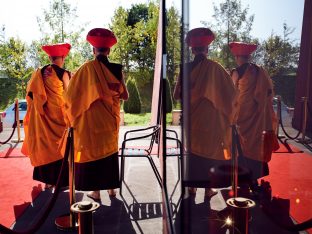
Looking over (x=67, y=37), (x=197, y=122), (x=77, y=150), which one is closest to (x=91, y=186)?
(x=77, y=150)

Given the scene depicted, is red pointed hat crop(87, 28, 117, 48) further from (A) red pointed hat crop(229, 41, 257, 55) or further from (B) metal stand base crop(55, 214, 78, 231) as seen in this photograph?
(A) red pointed hat crop(229, 41, 257, 55)

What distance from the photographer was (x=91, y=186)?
146 inches

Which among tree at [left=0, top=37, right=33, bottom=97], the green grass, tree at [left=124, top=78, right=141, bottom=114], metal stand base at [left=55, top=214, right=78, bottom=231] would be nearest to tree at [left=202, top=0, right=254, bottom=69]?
metal stand base at [left=55, top=214, right=78, bottom=231]

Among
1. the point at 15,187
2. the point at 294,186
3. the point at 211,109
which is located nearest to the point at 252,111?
the point at 211,109

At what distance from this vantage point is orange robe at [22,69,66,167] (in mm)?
4035

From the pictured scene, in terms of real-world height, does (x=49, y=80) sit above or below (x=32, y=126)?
above

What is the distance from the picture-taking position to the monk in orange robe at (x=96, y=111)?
11.7 feet

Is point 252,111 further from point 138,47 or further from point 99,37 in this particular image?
point 138,47

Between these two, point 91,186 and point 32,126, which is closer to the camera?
point 91,186

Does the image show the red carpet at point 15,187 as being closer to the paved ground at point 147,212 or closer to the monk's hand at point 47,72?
the paved ground at point 147,212

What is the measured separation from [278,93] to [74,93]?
2.30 meters

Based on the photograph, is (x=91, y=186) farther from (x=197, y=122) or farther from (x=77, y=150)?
(x=197, y=122)

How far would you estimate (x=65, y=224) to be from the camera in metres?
3.12

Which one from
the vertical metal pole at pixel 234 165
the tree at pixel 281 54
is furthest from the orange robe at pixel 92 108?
the tree at pixel 281 54
